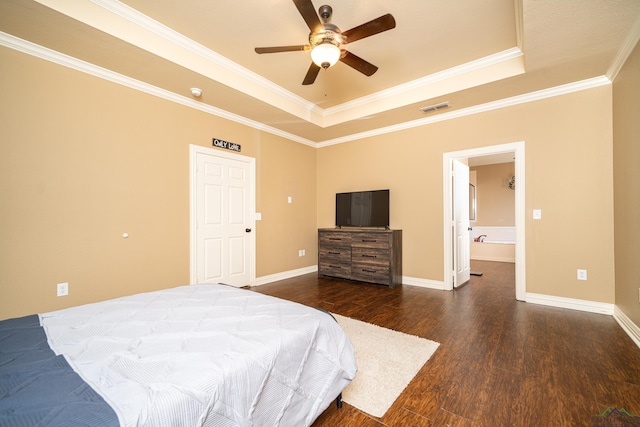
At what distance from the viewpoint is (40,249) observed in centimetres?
258

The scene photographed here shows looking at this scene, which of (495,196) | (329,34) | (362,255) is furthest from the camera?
(495,196)

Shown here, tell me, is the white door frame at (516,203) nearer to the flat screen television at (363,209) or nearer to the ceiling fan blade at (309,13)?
the flat screen television at (363,209)

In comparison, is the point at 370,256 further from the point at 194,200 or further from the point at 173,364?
the point at 173,364

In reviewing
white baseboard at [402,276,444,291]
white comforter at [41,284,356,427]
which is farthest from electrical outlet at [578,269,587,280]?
white comforter at [41,284,356,427]

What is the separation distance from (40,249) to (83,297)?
2.02ft

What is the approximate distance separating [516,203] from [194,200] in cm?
447

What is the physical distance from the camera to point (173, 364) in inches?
39.0

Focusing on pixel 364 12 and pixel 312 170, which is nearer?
pixel 364 12

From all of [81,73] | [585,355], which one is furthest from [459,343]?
[81,73]

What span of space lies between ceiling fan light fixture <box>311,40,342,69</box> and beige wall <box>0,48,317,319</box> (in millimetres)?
2269

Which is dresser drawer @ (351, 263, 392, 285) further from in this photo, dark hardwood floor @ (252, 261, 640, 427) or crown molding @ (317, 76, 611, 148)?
crown molding @ (317, 76, 611, 148)

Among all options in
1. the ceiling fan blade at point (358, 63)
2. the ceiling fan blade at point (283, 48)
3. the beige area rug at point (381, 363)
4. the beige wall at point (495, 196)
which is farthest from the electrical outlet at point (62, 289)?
the beige wall at point (495, 196)

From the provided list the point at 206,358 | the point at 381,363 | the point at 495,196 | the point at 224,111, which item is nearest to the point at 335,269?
the point at 381,363

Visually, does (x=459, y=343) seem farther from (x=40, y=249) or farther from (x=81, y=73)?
(x=81, y=73)
